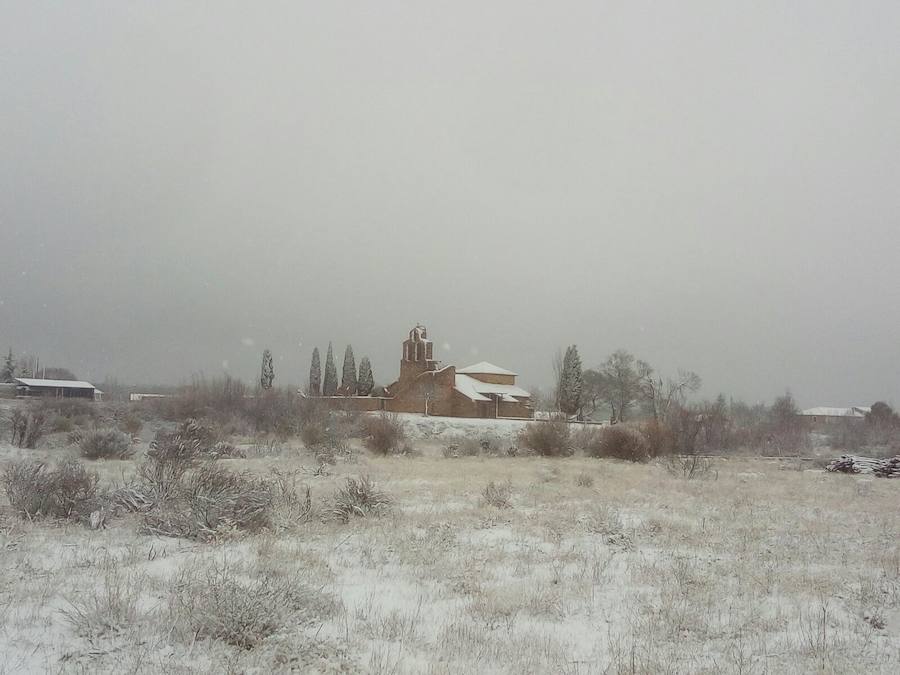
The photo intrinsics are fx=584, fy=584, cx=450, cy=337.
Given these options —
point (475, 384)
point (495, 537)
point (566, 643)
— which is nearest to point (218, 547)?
point (495, 537)

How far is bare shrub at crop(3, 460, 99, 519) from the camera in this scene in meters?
9.74

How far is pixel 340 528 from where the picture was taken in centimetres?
1012

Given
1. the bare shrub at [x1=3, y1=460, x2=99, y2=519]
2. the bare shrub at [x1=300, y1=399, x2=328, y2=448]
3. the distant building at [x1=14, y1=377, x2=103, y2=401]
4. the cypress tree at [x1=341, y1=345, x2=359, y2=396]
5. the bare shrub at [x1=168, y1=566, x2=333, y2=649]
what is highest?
the cypress tree at [x1=341, y1=345, x2=359, y2=396]

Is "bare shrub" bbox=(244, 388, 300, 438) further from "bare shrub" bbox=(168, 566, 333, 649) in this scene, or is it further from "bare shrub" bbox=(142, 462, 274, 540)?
"bare shrub" bbox=(168, 566, 333, 649)

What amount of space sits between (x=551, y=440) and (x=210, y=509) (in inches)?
908

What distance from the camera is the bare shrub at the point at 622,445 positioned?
28.0 meters

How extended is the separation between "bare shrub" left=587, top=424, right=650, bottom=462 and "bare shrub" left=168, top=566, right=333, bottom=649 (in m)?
24.4

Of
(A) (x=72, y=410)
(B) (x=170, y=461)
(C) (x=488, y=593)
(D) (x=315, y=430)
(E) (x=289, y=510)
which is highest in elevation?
(A) (x=72, y=410)

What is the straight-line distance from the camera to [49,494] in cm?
998

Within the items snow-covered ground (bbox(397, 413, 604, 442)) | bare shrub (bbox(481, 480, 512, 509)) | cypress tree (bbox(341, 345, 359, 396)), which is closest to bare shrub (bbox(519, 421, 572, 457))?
snow-covered ground (bbox(397, 413, 604, 442))

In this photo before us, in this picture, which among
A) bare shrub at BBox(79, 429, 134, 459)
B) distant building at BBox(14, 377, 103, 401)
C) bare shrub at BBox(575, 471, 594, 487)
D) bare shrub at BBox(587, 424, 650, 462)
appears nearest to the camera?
bare shrub at BBox(575, 471, 594, 487)

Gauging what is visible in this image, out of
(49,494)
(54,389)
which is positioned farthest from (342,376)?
(49,494)

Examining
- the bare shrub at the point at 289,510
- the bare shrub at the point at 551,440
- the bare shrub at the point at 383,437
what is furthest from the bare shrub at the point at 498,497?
the bare shrub at the point at 551,440

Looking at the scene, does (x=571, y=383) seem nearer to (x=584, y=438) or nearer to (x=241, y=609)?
(x=584, y=438)
